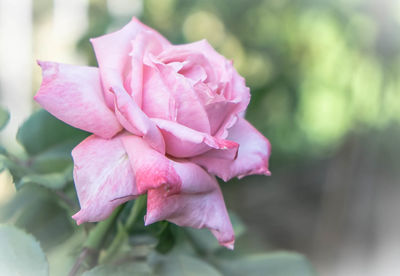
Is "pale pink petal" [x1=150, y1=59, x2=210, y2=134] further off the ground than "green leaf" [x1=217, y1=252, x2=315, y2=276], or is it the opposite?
"pale pink petal" [x1=150, y1=59, x2=210, y2=134]

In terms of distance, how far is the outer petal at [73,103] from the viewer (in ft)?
0.67

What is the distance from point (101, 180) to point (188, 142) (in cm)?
4

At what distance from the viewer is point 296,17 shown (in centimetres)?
132

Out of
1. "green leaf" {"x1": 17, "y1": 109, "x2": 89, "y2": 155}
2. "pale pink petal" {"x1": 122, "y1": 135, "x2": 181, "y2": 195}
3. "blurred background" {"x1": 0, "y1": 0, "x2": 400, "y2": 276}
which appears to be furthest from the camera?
"blurred background" {"x1": 0, "y1": 0, "x2": 400, "y2": 276}

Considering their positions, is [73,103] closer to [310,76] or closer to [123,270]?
[123,270]

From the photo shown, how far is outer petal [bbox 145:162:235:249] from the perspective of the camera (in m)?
0.19

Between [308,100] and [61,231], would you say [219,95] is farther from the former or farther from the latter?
[308,100]

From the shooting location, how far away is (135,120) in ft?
0.64

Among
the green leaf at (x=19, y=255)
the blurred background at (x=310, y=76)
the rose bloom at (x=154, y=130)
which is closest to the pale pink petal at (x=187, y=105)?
the rose bloom at (x=154, y=130)

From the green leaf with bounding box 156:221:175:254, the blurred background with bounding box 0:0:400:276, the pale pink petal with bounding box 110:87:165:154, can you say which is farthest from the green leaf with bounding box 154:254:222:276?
the blurred background with bounding box 0:0:400:276

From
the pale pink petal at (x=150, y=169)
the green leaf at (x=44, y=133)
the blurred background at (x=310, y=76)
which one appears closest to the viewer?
the pale pink petal at (x=150, y=169)

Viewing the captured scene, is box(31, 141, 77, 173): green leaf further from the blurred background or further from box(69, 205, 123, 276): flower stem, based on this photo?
the blurred background

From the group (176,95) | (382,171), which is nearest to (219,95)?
(176,95)

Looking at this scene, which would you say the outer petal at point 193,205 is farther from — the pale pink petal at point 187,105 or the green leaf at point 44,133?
the green leaf at point 44,133
